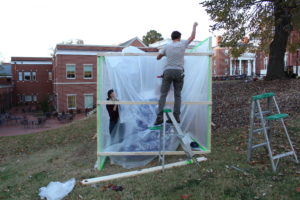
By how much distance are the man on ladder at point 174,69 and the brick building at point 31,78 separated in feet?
130

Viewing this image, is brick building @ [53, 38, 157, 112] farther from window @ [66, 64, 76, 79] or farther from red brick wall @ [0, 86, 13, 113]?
red brick wall @ [0, 86, 13, 113]

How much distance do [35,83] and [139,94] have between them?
41.9 meters

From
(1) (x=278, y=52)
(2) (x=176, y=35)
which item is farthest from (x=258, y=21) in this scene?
(2) (x=176, y=35)

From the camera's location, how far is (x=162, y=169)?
4.89 metres

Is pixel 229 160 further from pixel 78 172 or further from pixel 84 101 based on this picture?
pixel 84 101

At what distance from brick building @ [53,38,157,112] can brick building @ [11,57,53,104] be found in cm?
994

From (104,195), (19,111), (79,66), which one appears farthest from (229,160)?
(19,111)

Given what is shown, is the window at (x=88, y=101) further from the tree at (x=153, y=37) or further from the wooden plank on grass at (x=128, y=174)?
the wooden plank on grass at (x=128, y=174)

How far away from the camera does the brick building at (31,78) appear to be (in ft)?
138

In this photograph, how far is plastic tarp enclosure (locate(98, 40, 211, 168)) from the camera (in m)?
5.60

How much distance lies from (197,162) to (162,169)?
701 mm

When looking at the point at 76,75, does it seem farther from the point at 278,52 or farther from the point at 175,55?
the point at 175,55

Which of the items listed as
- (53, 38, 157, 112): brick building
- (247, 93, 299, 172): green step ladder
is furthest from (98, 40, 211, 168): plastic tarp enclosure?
(53, 38, 157, 112): brick building

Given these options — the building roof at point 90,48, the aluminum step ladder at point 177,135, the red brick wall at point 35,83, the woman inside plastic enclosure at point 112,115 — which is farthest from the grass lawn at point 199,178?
the red brick wall at point 35,83
